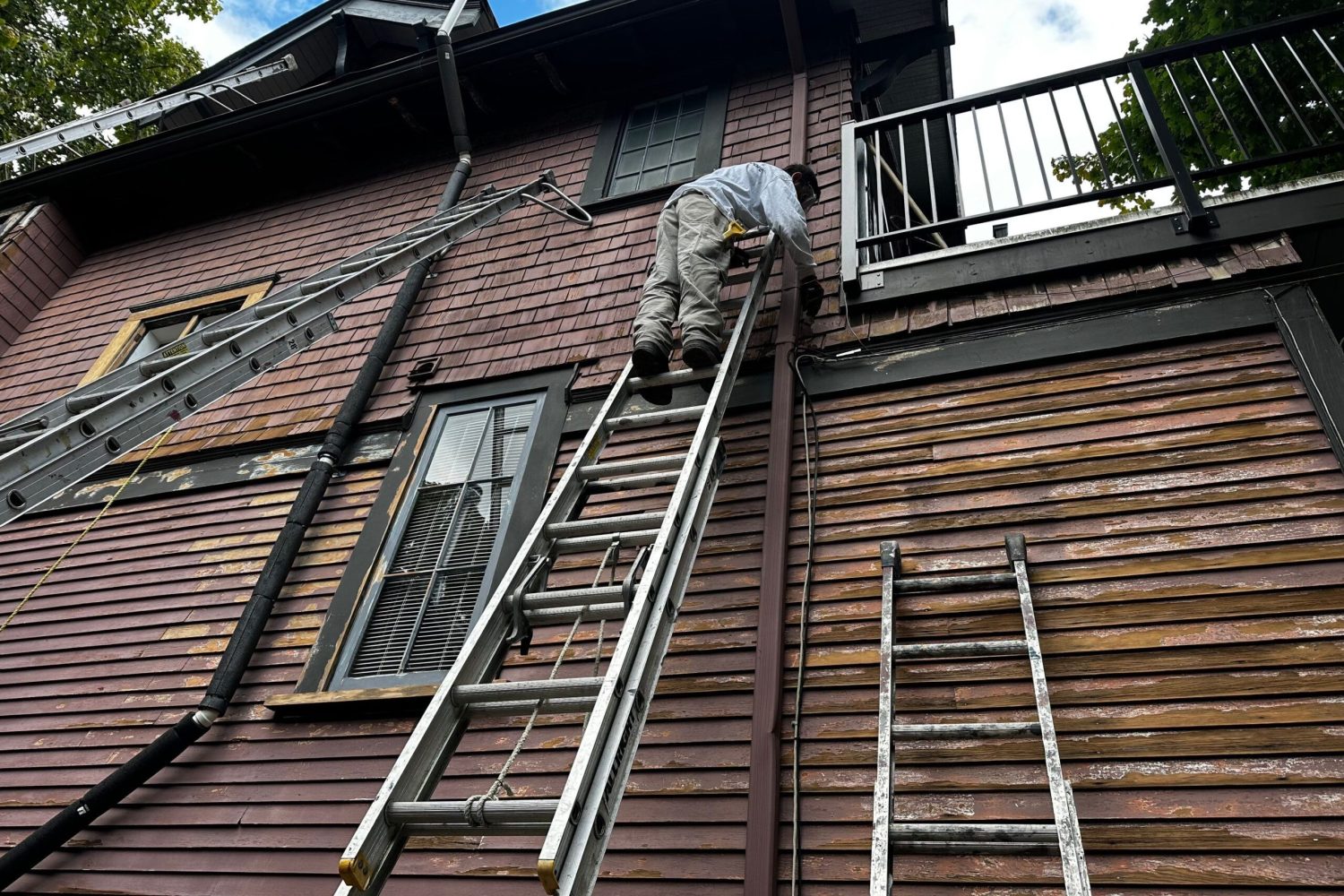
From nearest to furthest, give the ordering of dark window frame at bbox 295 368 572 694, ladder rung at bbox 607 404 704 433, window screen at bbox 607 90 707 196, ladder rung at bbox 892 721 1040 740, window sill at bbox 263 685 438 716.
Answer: ladder rung at bbox 892 721 1040 740 → ladder rung at bbox 607 404 704 433 → window sill at bbox 263 685 438 716 → dark window frame at bbox 295 368 572 694 → window screen at bbox 607 90 707 196

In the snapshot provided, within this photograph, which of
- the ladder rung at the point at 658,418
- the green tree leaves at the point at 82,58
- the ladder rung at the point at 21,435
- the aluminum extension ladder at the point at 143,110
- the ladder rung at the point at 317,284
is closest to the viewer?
the ladder rung at the point at 21,435

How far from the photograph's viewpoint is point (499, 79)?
7.68 metres

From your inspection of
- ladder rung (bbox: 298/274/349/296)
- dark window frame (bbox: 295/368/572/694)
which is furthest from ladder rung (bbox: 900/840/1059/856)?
ladder rung (bbox: 298/274/349/296)

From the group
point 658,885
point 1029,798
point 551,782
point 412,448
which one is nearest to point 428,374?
point 412,448

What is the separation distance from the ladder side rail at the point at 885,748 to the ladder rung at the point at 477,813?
2.84ft

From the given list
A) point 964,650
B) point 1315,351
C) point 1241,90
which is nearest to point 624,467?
point 964,650

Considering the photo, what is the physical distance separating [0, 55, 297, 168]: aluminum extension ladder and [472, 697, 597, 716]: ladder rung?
1045cm

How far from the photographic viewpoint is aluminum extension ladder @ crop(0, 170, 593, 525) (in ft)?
8.75

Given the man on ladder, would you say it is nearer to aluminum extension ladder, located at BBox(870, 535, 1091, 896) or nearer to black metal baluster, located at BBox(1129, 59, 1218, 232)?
aluminum extension ladder, located at BBox(870, 535, 1091, 896)

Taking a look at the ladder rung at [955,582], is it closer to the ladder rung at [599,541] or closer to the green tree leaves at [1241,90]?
the ladder rung at [599,541]

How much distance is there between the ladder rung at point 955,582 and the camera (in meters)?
3.28

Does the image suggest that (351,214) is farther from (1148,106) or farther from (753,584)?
(1148,106)

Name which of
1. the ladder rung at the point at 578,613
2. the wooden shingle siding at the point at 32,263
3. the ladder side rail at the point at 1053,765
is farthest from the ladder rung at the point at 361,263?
the wooden shingle siding at the point at 32,263

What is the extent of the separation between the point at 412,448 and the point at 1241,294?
459cm
